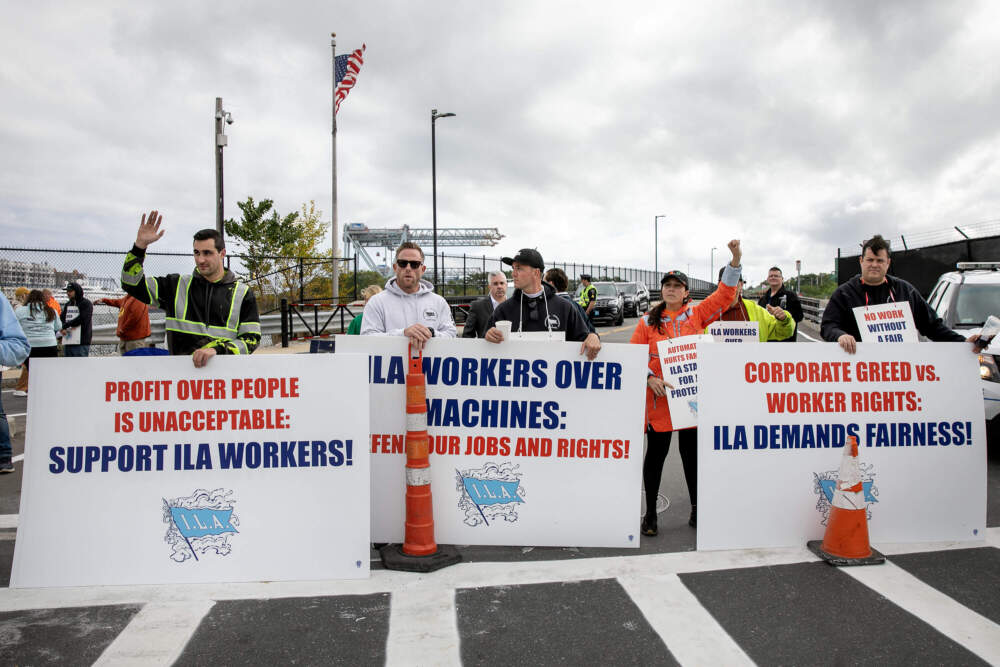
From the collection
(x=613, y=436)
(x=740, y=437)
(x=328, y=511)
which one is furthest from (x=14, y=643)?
(x=740, y=437)

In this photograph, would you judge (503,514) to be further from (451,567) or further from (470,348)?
(470,348)

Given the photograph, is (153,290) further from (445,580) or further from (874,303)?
(874,303)

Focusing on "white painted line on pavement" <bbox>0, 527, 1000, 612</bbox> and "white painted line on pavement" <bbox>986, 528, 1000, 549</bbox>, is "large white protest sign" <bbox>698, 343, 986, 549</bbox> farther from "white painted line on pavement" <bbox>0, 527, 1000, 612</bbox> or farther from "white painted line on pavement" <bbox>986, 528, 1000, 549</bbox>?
"white painted line on pavement" <bbox>0, 527, 1000, 612</bbox>

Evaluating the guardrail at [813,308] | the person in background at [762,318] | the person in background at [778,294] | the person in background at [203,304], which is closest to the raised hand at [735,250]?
the person in background at [762,318]

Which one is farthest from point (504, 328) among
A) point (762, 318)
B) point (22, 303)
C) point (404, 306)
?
point (22, 303)

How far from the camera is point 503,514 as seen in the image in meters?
4.41

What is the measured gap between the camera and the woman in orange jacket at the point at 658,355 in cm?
471

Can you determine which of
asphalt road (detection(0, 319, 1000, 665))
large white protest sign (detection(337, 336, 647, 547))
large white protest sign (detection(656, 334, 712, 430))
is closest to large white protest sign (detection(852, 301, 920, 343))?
large white protest sign (detection(656, 334, 712, 430))

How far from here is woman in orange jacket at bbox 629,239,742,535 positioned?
185 inches

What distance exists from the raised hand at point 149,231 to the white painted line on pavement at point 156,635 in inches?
84.0

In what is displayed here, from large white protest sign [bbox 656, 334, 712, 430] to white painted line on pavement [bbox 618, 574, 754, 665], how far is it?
1.19 m

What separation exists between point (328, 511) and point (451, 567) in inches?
31.9

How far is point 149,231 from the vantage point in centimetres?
422

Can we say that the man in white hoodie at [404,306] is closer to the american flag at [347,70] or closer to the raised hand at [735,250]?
the raised hand at [735,250]
